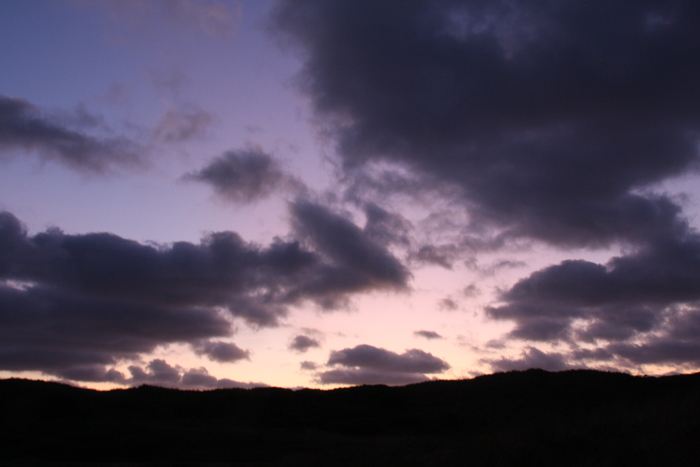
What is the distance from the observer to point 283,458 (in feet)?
82.5

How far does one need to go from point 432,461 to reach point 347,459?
5417 millimetres

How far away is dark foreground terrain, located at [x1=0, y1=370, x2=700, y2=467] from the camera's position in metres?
15.1

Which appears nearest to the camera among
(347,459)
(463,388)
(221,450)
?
(347,459)

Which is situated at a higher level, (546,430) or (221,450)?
(546,430)

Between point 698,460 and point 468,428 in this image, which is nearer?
point 698,460

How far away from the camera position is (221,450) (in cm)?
2841

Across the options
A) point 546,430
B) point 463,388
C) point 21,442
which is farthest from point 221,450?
point 463,388

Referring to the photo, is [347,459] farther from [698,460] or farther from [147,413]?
[147,413]

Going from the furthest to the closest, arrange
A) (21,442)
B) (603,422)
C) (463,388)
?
(463,388) < (21,442) < (603,422)

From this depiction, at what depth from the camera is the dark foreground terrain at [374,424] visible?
1512 centimetres

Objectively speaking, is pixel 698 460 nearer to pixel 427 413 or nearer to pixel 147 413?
pixel 427 413

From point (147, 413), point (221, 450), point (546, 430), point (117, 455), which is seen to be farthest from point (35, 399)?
point (546, 430)

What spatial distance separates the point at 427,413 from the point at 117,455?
2180 centimetres

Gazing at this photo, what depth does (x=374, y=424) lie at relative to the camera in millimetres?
38312
